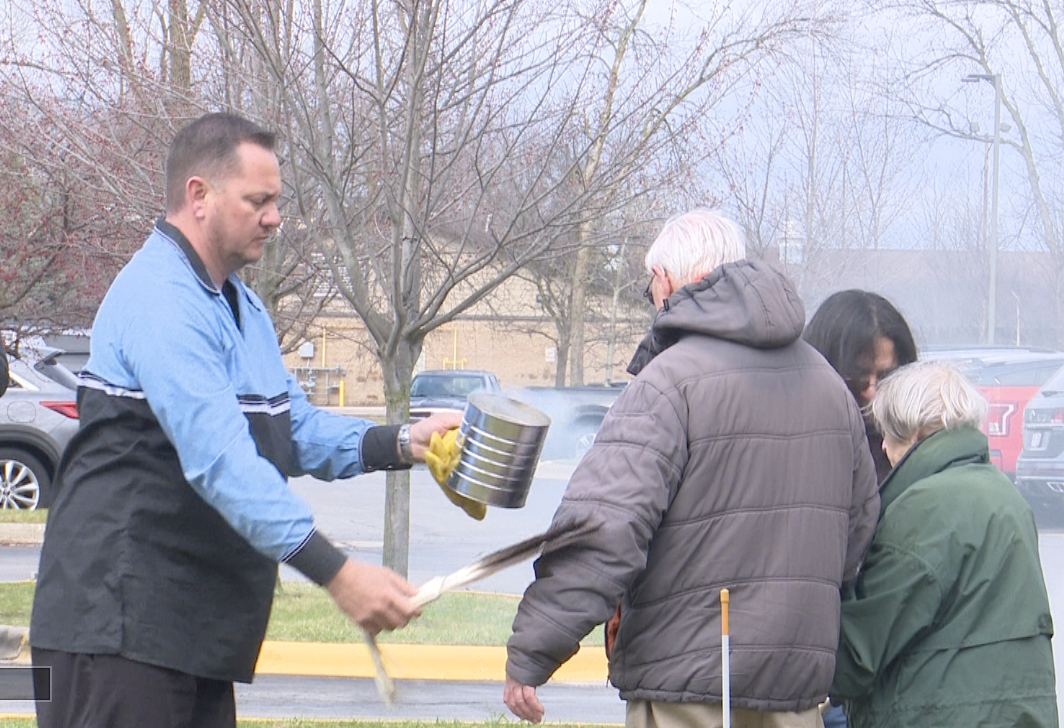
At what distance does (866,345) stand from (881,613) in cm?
106

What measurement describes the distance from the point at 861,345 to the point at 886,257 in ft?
39.5

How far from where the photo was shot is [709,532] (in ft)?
9.30

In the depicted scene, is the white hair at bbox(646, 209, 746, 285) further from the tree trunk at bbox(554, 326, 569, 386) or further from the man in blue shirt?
the tree trunk at bbox(554, 326, 569, 386)

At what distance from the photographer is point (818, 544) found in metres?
2.92

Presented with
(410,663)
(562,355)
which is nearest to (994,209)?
(410,663)

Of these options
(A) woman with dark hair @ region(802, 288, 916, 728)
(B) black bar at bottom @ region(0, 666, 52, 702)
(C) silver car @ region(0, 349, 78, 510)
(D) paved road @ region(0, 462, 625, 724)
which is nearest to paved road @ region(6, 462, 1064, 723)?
(D) paved road @ region(0, 462, 625, 724)

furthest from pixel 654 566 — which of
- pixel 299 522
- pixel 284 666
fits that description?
pixel 284 666

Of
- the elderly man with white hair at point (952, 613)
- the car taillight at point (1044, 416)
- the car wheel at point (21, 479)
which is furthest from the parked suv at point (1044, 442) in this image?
the elderly man with white hair at point (952, 613)

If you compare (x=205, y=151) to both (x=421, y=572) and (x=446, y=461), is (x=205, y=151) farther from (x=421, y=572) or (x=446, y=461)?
(x=421, y=572)

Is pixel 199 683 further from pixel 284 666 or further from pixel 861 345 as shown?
pixel 284 666

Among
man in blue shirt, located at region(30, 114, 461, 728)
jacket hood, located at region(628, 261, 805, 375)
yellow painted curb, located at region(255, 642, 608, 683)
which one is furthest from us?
yellow painted curb, located at region(255, 642, 608, 683)

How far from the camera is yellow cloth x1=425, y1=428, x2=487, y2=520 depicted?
3.34 m

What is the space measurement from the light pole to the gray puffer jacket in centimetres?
1112

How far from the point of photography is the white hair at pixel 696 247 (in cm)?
309
